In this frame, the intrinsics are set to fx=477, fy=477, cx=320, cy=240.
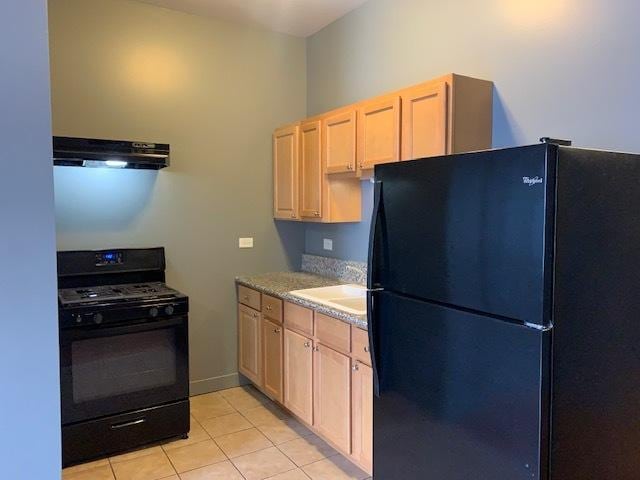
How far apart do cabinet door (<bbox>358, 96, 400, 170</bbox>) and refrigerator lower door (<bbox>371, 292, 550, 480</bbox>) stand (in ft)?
3.40

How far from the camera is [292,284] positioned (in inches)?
141

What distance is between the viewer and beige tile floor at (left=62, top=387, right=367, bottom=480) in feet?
8.84

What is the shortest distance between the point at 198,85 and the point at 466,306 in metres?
2.91

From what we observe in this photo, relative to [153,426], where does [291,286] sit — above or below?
above

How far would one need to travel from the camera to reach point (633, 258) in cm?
160

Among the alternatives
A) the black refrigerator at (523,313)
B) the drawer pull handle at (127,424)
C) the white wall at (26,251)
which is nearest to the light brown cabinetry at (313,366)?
the black refrigerator at (523,313)

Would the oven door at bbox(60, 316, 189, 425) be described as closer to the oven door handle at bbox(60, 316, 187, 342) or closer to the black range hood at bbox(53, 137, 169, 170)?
the oven door handle at bbox(60, 316, 187, 342)

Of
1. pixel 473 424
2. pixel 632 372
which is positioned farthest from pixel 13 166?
pixel 632 372

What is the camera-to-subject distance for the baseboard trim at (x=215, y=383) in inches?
150

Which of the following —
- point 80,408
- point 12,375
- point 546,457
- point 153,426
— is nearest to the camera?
point 546,457

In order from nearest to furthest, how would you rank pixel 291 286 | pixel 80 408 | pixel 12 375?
pixel 12 375 → pixel 80 408 → pixel 291 286

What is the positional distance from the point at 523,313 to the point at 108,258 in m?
2.87

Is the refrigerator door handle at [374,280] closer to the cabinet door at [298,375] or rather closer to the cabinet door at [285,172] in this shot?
the cabinet door at [298,375]

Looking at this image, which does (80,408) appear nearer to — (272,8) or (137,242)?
(137,242)
